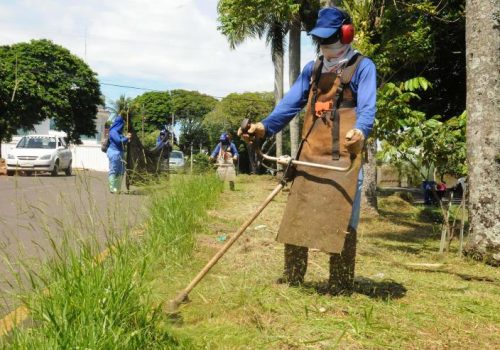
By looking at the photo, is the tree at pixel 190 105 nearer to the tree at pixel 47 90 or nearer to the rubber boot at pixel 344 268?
the tree at pixel 47 90


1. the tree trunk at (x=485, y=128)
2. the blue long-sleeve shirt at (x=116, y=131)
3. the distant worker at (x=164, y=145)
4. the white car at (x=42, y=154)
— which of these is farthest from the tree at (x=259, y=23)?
the tree trunk at (x=485, y=128)

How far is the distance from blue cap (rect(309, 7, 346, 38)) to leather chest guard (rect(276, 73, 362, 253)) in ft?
0.96

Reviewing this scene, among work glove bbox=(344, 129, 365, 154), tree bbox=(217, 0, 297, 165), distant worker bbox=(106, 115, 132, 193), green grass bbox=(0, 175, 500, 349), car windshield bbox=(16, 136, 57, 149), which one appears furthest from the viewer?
car windshield bbox=(16, 136, 57, 149)

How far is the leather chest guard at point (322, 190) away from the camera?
3.86 metres

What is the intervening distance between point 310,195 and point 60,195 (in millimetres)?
1589

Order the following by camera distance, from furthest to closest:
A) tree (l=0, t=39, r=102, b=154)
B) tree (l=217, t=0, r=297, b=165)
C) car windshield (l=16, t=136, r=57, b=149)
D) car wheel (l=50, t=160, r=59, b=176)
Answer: tree (l=0, t=39, r=102, b=154) < car windshield (l=16, t=136, r=57, b=149) < car wheel (l=50, t=160, r=59, b=176) < tree (l=217, t=0, r=297, b=165)

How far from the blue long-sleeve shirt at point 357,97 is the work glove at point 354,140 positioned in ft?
0.37

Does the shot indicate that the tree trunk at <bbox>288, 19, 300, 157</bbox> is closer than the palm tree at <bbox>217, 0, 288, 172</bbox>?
No

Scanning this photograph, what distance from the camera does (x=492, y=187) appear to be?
579 centimetres

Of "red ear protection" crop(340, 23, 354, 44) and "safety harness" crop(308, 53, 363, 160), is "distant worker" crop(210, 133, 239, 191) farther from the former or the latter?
"red ear protection" crop(340, 23, 354, 44)

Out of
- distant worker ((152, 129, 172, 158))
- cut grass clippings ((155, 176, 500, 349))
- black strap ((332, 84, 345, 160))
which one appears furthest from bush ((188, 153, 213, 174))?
black strap ((332, 84, 345, 160))

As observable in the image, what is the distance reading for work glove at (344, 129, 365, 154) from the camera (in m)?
3.56

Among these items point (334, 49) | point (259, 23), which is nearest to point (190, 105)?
point (259, 23)

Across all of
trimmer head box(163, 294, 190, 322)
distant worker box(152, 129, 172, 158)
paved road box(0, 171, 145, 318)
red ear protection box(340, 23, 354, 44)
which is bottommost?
trimmer head box(163, 294, 190, 322)
